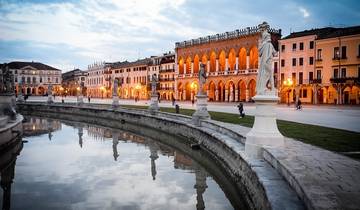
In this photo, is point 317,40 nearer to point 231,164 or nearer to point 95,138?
point 95,138

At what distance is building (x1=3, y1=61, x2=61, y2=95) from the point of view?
124 metres

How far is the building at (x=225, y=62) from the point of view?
2207 inches

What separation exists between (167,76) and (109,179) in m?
71.0

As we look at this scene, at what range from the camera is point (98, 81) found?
383ft

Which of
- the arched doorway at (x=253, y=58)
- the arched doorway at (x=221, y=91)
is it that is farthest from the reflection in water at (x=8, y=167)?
the arched doorway at (x=221, y=91)

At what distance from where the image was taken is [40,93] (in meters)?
132

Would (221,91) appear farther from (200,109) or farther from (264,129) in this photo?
(264,129)

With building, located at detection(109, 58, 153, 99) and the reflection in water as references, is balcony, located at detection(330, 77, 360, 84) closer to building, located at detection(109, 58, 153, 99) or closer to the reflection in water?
the reflection in water

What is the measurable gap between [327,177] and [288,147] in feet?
12.2

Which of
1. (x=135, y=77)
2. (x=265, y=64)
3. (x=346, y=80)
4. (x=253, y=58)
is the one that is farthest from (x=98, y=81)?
(x=265, y=64)

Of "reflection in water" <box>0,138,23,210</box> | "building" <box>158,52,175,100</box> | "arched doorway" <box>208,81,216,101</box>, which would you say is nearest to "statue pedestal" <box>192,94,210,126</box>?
"reflection in water" <box>0,138,23,210</box>

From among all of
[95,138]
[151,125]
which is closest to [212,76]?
[151,125]

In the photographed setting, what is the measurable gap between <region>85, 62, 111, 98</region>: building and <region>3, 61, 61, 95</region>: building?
1362 cm

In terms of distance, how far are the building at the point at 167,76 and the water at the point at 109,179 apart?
59745 millimetres
